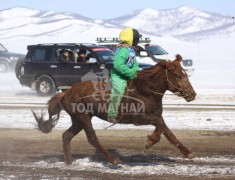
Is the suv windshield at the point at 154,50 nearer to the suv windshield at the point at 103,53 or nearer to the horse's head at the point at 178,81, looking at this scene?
the suv windshield at the point at 103,53

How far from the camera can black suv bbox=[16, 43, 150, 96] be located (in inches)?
861

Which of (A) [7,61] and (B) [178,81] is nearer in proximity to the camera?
(B) [178,81]

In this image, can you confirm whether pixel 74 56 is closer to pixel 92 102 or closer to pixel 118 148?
pixel 118 148

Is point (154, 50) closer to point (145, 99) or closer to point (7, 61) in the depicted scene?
point (7, 61)

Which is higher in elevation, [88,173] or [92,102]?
[92,102]

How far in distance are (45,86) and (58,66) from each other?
96 centimetres

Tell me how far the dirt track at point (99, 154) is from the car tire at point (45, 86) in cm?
883

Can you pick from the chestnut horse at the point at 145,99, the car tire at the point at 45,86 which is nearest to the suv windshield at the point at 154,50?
the car tire at the point at 45,86

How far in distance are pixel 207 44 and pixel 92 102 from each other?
63.1m

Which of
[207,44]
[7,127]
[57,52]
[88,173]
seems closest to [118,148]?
[88,173]

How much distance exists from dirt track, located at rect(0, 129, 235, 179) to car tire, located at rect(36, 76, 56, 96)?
347 inches

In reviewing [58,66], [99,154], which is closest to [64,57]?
[58,66]

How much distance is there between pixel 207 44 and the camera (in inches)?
2803

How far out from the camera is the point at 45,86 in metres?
22.8
